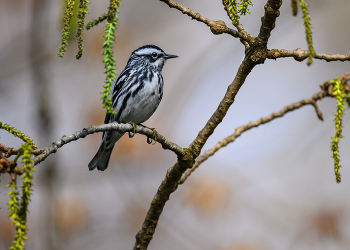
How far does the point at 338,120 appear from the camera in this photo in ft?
5.38

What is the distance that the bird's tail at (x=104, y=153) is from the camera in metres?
4.84

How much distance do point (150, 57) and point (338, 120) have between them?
3916 millimetres

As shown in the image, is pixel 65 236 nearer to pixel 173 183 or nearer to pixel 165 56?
pixel 165 56

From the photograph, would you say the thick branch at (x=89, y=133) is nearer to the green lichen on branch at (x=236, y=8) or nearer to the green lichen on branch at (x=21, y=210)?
the green lichen on branch at (x=21, y=210)

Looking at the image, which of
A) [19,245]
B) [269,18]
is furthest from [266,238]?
[19,245]

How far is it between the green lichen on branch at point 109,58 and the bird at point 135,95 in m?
2.97

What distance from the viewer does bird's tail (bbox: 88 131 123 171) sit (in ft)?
15.9

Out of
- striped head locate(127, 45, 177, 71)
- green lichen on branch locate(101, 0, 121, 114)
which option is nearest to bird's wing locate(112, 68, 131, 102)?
striped head locate(127, 45, 177, 71)

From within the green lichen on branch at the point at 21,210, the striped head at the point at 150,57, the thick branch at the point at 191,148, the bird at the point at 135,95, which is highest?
the striped head at the point at 150,57

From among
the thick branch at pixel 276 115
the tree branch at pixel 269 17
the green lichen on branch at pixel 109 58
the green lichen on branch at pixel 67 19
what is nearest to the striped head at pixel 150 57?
the thick branch at pixel 276 115

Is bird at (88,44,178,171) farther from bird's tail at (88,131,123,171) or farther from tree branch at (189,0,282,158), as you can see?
tree branch at (189,0,282,158)

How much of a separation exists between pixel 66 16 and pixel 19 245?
1.12 metres

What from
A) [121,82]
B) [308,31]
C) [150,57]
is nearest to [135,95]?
[121,82]

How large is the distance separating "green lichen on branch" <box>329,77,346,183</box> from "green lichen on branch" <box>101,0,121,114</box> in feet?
3.52
